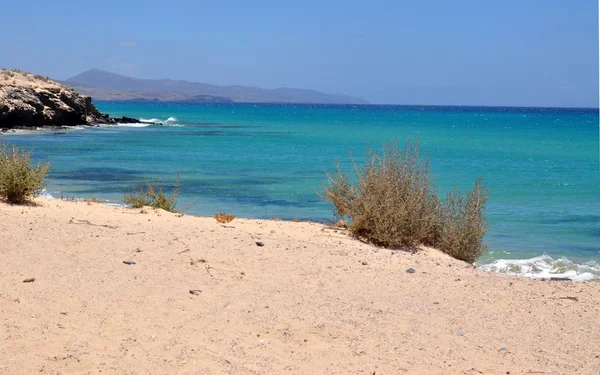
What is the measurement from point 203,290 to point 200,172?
18.9 m

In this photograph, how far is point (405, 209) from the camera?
9898 mm

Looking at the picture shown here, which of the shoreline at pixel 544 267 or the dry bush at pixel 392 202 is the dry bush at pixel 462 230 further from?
the shoreline at pixel 544 267

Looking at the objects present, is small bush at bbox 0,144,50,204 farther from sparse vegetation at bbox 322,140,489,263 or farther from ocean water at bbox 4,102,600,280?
ocean water at bbox 4,102,600,280

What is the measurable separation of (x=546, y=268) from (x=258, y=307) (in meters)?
6.70

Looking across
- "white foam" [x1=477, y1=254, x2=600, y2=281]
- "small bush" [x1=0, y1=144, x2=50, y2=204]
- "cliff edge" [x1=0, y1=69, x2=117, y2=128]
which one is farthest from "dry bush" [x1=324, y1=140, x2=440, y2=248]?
"cliff edge" [x1=0, y1=69, x2=117, y2=128]

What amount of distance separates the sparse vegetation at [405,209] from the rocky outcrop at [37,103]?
126ft

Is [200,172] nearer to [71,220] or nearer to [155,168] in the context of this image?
[155,168]

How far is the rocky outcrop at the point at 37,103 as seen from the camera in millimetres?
45094

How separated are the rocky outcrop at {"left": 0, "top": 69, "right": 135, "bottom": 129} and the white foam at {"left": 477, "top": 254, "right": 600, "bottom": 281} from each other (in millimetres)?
38472

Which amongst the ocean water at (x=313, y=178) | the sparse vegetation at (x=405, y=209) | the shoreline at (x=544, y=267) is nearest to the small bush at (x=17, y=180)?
the shoreline at (x=544, y=267)

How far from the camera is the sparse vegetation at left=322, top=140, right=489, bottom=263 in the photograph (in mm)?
9766

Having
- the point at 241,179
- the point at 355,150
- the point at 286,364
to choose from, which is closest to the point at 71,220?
the point at 286,364

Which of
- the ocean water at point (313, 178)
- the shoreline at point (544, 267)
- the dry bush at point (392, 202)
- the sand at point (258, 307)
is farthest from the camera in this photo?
the ocean water at point (313, 178)

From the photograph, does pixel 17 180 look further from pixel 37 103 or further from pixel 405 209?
pixel 37 103
